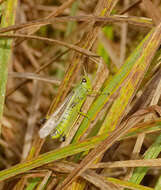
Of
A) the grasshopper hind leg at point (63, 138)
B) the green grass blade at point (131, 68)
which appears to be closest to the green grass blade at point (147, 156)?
the green grass blade at point (131, 68)

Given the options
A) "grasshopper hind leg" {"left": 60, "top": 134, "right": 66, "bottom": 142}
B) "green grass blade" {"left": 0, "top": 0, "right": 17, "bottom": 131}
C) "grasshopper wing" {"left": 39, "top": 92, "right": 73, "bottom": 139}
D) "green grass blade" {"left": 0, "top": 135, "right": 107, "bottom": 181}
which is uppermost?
"green grass blade" {"left": 0, "top": 0, "right": 17, "bottom": 131}

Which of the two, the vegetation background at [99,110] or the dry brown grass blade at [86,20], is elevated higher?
the dry brown grass blade at [86,20]

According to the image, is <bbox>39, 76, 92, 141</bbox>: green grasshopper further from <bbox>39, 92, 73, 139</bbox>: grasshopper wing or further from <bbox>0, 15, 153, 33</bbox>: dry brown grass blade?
<bbox>0, 15, 153, 33</bbox>: dry brown grass blade

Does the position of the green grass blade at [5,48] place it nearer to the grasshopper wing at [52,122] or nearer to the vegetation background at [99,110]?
the vegetation background at [99,110]

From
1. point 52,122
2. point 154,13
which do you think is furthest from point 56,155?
point 154,13

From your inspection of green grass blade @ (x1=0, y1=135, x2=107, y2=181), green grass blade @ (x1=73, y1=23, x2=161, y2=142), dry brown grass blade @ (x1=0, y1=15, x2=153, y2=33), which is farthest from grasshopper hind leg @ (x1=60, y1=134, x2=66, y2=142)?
dry brown grass blade @ (x1=0, y1=15, x2=153, y2=33)

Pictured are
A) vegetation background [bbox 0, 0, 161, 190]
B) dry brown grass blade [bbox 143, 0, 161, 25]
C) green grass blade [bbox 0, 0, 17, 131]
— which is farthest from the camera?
green grass blade [bbox 0, 0, 17, 131]

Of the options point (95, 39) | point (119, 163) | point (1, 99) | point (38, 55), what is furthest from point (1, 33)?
point (38, 55)

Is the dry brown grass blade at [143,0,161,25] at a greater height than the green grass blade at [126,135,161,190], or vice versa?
the dry brown grass blade at [143,0,161,25]

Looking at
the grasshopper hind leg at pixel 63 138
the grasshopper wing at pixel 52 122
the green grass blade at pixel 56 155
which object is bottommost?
the green grass blade at pixel 56 155

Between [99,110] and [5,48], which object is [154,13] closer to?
[99,110]
